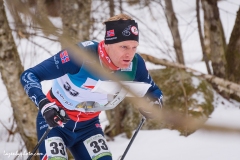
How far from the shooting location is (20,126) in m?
4.16

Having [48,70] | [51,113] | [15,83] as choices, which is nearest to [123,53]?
[48,70]

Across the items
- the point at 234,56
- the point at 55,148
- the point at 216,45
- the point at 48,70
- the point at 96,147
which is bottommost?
the point at 234,56

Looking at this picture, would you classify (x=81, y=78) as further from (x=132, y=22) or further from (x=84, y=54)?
(x=84, y=54)

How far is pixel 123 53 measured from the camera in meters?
→ 2.41

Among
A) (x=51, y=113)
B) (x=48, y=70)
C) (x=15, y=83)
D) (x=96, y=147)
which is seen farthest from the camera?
(x=15, y=83)

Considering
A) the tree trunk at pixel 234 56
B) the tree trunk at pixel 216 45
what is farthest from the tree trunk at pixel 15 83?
the tree trunk at pixel 234 56

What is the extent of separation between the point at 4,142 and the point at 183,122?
5075 mm

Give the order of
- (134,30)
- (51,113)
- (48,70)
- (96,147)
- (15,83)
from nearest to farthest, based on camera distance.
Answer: (51,113) < (48,70) < (134,30) < (96,147) < (15,83)

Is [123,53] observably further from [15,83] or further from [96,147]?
[15,83]

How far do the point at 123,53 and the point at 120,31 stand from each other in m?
0.14

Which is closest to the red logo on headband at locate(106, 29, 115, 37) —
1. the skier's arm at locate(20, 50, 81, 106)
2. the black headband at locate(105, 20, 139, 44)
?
the black headband at locate(105, 20, 139, 44)

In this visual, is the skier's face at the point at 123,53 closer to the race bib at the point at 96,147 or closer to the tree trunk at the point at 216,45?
the race bib at the point at 96,147

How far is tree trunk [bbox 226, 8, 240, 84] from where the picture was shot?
19.1 feet

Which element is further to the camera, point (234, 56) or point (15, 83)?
point (234, 56)
